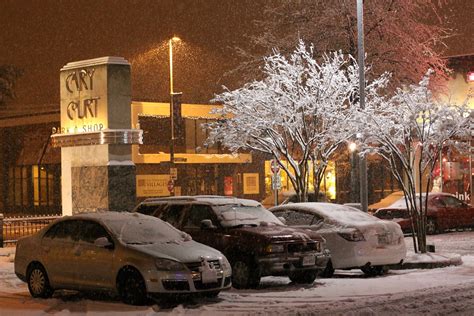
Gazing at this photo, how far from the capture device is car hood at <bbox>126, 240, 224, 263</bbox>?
13.4 metres

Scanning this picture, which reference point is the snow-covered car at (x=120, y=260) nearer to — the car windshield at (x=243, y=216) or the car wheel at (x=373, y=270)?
the car windshield at (x=243, y=216)

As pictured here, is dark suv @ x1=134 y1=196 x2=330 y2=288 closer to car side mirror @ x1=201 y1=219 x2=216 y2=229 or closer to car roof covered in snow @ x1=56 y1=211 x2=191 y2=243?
car side mirror @ x1=201 y1=219 x2=216 y2=229

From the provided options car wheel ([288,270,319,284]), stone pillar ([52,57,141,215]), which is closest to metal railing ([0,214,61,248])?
stone pillar ([52,57,141,215])

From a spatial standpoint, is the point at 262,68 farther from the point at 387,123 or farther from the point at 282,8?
the point at 387,123

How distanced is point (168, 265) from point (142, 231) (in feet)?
4.51

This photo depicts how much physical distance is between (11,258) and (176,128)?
29356mm

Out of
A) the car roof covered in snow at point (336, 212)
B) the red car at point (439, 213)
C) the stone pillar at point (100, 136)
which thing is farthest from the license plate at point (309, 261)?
the red car at point (439, 213)

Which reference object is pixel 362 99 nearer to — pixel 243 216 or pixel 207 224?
pixel 243 216

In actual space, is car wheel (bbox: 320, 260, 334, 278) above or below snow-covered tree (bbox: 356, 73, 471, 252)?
below

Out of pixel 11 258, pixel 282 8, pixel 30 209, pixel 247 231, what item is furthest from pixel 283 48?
pixel 30 209

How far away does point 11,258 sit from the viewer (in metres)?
21.4

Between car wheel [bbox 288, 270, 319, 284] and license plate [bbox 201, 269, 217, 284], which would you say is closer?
license plate [bbox 201, 269, 217, 284]

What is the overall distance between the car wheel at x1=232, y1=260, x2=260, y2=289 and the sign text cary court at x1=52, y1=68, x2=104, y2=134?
9043 mm

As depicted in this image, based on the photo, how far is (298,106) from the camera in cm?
2711
